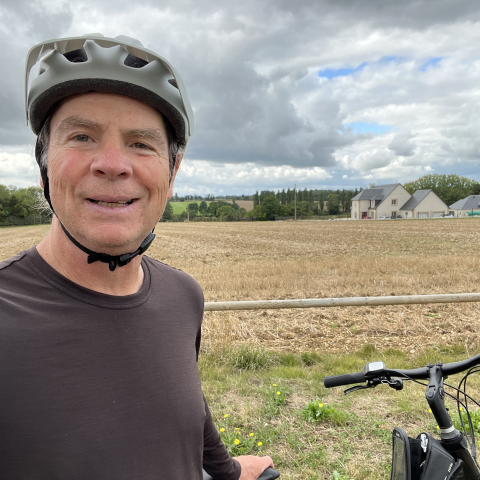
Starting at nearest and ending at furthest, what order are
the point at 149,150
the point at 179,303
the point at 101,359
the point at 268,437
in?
the point at 101,359 → the point at 149,150 → the point at 179,303 → the point at 268,437

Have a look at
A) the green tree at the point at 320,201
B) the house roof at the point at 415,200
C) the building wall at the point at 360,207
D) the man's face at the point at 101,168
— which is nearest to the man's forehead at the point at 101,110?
the man's face at the point at 101,168

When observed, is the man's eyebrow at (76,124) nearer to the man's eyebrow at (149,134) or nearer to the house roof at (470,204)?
the man's eyebrow at (149,134)

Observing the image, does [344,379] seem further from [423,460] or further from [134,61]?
[134,61]

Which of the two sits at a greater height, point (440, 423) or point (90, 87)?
point (90, 87)

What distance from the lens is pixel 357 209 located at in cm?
8938

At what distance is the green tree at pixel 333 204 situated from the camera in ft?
367

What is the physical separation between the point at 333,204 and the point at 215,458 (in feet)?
380

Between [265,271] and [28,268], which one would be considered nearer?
[28,268]

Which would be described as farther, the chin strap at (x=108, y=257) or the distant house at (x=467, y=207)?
the distant house at (x=467, y=207)

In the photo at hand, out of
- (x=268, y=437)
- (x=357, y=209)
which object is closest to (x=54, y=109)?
(x=268, y=437)

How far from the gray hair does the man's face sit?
8 centimetres

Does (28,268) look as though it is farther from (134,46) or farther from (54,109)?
(134,46)

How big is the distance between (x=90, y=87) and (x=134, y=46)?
267 mm

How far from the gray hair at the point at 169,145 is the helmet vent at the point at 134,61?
21 centimetres
